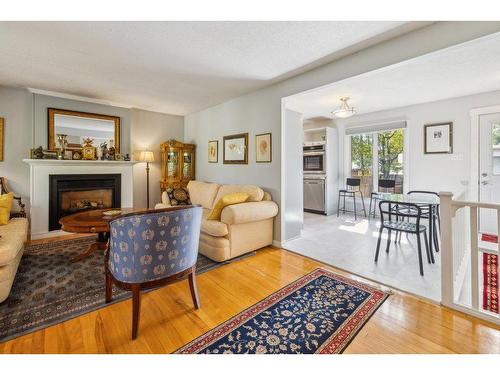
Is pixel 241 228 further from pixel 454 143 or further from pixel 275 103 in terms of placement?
pixel 454 143

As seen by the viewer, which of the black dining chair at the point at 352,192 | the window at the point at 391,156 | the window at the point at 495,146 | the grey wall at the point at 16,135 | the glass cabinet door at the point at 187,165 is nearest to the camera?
the grey wall at the point at 16,135

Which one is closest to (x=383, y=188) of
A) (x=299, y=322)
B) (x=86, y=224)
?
(x=299, y=322)

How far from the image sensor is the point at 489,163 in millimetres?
3820

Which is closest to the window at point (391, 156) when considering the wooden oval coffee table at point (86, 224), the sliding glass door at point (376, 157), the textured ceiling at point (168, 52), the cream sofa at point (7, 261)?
the sliding glass door at point (376, 157)

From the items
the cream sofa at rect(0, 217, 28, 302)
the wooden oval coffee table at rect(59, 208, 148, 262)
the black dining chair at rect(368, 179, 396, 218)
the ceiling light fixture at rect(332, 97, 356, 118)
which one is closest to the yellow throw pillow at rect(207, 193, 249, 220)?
the wooden oval coffee table at rect(59, 208, 148, 262)

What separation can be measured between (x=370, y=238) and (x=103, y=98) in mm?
5130

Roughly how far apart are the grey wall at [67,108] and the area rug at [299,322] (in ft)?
13.5

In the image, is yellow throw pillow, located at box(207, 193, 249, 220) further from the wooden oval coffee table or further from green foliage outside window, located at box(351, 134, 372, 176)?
green foliage outside window, located at box(351, 134, 372, 176)

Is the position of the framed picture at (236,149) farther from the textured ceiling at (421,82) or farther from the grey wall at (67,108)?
the grey wall at (67,108)

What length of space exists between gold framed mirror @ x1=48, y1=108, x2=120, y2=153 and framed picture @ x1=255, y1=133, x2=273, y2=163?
277cm

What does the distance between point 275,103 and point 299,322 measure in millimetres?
2829

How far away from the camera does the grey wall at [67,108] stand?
3.78 m
